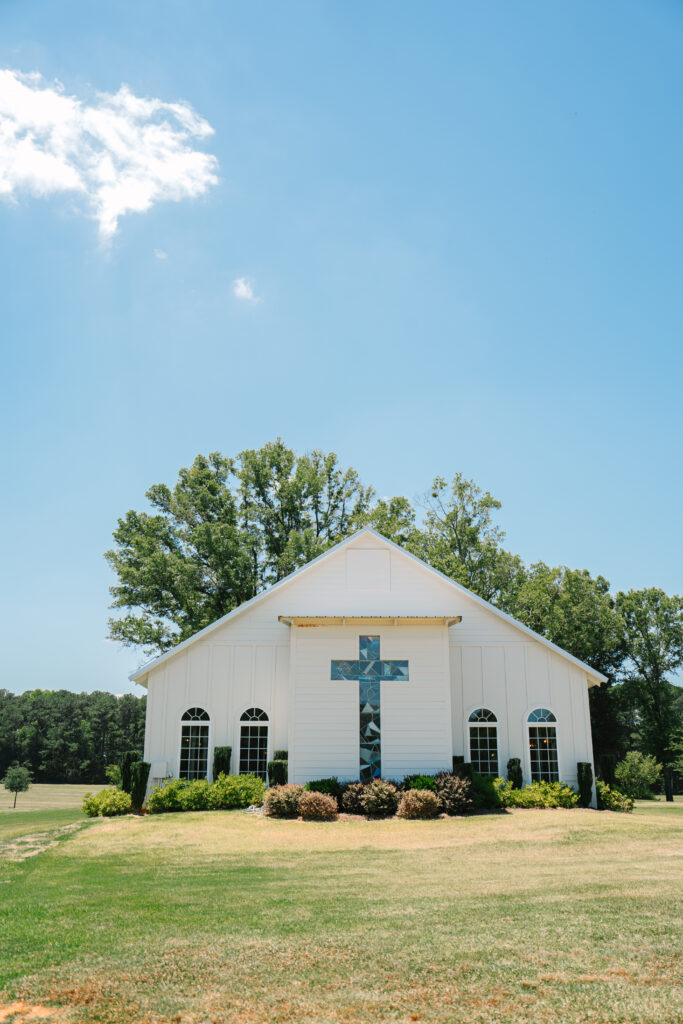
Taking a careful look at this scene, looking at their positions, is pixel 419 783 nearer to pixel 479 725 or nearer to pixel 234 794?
pixel 479 725

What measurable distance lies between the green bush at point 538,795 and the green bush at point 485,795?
0.29 m

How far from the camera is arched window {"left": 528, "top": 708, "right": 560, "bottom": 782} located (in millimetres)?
22922

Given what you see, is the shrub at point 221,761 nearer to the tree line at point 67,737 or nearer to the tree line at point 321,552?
the tree line at point 321,552

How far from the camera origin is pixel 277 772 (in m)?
21.6

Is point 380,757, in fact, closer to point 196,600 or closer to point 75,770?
point 196,600

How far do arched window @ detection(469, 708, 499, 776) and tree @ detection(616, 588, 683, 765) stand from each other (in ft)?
77.7

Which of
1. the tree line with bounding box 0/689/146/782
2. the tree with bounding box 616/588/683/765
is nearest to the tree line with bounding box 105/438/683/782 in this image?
the tree with bounding box 616/588/683/765

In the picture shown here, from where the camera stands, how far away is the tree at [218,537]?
119ft

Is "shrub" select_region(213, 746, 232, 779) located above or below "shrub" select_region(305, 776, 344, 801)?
above

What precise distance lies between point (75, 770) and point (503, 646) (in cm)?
5717

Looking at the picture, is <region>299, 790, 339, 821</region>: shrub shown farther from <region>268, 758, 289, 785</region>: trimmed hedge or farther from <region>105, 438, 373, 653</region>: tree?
<region>105, 438, 373, 653</region>: tree

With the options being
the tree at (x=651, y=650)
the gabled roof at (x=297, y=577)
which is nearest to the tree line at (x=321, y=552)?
the tree at (x=651, y=650)

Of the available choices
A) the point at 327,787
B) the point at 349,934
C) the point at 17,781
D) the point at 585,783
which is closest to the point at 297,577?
the point at 327,787

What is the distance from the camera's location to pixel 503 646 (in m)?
23.8
